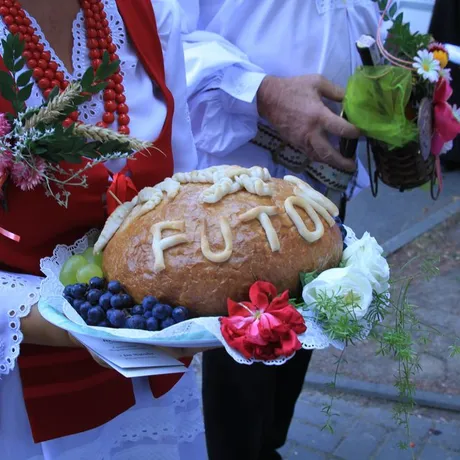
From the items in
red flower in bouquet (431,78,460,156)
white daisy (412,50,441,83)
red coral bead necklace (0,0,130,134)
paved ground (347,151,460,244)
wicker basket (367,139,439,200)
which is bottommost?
paved ground (347,151,460,244)

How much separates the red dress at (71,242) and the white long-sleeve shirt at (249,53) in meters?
0.53

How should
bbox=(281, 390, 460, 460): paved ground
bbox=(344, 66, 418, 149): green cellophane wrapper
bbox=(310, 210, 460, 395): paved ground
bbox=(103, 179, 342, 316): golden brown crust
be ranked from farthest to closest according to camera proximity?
1. bbox=(310, 210, 460, 395): paved ground
2. bbox=(281, 390, 460, 460): paved ground
3. bbox=(344, 66, 418, 149): green cellophane wrapper
4. bbox=(103, 179, 342, 316): golden brown crust

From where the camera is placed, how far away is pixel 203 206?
1.20 m

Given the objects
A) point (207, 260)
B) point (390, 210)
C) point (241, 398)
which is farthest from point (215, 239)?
point (390, 210)

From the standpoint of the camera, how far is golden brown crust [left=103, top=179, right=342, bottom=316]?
3.74 ft

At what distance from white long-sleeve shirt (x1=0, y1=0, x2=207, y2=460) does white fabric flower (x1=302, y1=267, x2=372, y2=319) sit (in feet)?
1.67

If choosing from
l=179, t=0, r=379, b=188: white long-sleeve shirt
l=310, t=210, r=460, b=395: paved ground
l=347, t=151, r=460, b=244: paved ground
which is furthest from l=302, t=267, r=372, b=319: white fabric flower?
l=347, t=151, r=460, b=244: paved ground

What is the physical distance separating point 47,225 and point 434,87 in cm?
128

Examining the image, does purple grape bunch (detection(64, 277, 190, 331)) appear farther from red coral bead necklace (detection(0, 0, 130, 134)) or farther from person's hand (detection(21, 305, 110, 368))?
red coral bead necklace (detection(0, 0, 130, 134))

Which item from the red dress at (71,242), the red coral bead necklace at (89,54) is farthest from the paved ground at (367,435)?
the red coral bead necklace at (89,54)

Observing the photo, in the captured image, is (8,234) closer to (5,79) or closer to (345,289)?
(5,79)

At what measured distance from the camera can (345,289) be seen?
1106 mm

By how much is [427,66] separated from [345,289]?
1069 mm

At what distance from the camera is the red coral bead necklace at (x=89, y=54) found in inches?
49.1
